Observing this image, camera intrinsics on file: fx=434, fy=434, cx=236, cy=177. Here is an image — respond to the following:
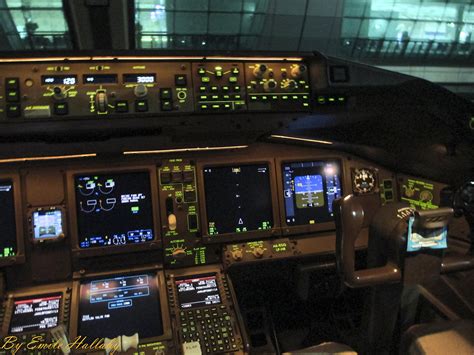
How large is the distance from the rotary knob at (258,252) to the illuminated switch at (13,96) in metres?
1.32

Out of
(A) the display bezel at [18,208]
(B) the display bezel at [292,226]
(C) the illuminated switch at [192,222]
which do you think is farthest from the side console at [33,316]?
(B) the display bezel at [292,226]

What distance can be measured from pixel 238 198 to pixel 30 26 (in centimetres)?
150

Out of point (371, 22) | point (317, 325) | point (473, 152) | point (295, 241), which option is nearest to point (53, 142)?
point (295, 241)

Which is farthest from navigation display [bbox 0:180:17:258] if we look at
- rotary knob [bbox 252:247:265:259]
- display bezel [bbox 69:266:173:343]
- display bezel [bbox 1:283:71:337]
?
rotary knob [bbox 252:247:265:259]

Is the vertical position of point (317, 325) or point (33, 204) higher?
point (33, 204)

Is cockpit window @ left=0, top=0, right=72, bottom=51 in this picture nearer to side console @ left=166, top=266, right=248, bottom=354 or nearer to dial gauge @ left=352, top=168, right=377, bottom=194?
side console @ left=166, top=266, right=248, bottom=354

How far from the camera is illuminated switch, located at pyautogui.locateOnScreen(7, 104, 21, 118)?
1.72m

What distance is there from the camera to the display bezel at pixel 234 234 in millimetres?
2291

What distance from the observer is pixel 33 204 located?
212 centimetres

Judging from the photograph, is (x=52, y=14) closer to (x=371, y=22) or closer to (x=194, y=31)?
(x=194, y=31)

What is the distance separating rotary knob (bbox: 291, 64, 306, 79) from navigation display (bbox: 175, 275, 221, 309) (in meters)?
1.08

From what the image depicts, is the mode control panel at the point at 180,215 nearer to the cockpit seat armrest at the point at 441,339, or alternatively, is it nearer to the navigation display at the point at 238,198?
the navigation display at the point at 238,198

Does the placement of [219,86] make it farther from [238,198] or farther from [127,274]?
[127,274]

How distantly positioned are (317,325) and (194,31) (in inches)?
76.4
